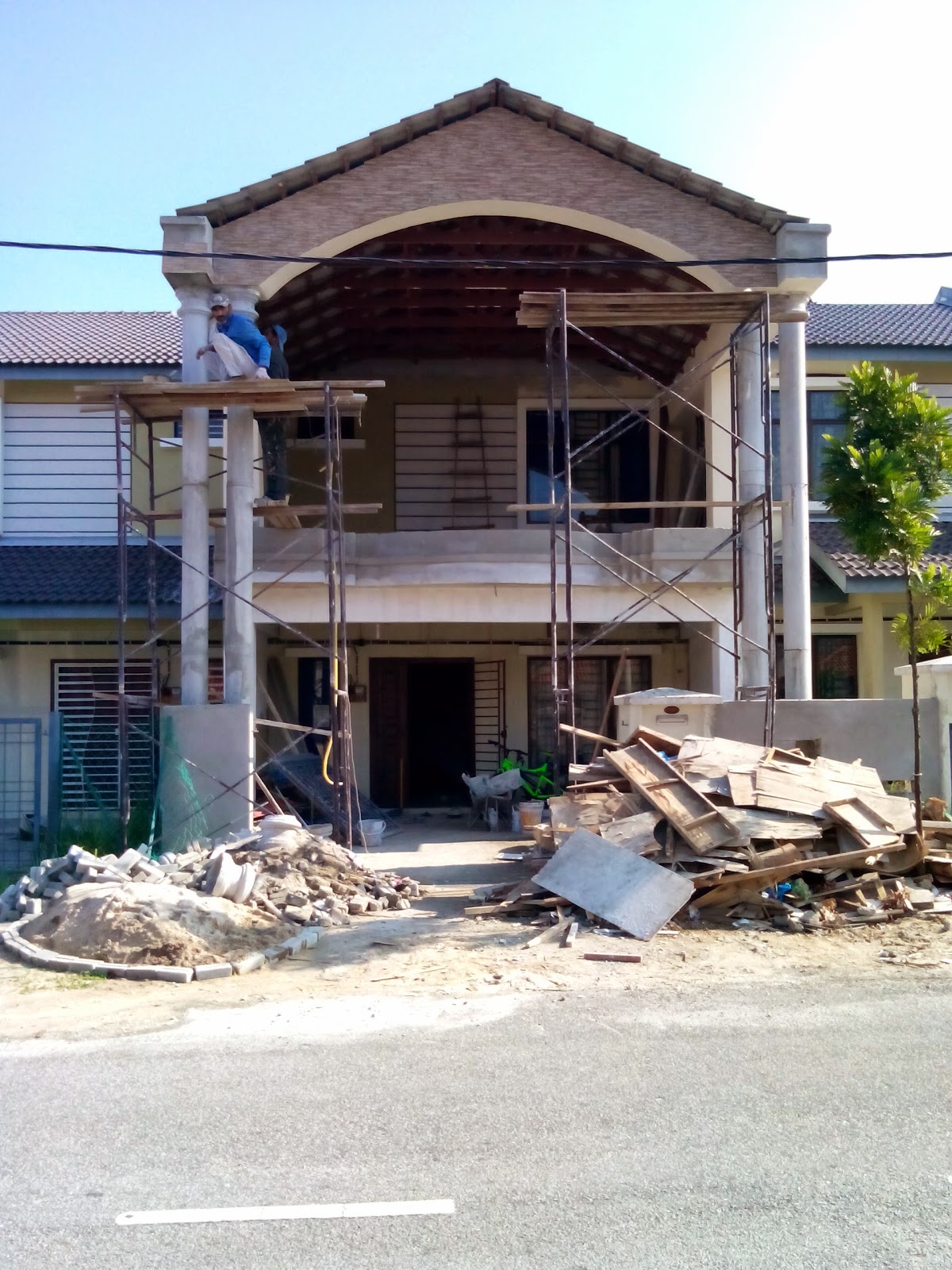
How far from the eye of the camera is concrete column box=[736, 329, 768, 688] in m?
13.4

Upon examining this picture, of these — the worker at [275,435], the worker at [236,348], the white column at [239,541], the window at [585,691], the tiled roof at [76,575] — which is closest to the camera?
the worker at [236,348]

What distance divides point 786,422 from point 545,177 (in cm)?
408

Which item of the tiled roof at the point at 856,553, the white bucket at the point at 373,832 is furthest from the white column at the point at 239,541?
the tiled roof at the point at 856,553

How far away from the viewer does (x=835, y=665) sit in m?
17.4

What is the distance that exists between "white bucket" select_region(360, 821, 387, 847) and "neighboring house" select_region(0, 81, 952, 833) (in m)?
2.56

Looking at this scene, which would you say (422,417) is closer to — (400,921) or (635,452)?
(635,452)

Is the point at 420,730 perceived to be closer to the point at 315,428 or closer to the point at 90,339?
the point at 315,428

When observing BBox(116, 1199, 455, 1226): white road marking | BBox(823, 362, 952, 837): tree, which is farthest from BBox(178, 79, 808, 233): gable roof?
BBox(116, 1199, 455, 1226): white road marking

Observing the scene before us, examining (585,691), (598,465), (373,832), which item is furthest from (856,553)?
(373,832)

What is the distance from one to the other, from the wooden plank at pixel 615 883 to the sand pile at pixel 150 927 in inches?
86.9

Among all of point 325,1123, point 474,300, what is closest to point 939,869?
point 325,1123

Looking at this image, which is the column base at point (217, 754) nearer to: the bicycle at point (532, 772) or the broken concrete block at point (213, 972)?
the bicycle at point (532, 772)

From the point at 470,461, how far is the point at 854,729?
8371mm

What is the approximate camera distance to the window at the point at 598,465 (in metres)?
18.4
